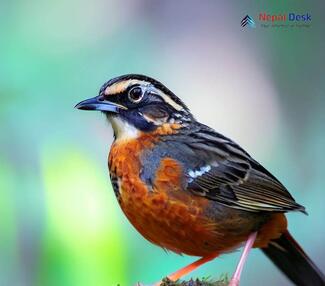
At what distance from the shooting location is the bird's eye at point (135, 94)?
2.91 meters

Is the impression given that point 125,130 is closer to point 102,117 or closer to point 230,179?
point 230,179

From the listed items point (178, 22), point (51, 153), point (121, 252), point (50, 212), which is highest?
point (178, 22)

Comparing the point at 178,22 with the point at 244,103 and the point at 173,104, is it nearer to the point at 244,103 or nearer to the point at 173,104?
the point at 244,103

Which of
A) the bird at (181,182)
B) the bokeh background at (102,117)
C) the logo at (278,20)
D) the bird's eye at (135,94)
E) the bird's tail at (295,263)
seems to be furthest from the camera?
the logo at (278,20)

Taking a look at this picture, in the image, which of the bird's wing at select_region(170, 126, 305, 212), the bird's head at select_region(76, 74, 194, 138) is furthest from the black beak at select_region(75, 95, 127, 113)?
the bird's wing at select_region(170, 126, 305, 212)

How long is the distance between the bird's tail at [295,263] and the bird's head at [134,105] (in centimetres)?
76

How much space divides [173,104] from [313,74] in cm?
152

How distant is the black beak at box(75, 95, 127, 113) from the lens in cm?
283

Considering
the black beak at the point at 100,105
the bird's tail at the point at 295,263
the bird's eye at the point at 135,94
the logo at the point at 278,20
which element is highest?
the logo at the point at 278,20

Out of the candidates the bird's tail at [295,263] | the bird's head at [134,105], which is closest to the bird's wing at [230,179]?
the bird's head at [134,105]

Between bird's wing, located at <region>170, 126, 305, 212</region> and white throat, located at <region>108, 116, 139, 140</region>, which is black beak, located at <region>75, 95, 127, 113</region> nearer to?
white throat, located at <region>108, 116, 139, 140</region>

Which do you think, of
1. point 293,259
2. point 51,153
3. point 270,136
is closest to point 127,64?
point 51,153

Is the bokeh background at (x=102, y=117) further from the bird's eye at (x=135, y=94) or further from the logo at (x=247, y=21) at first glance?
the bird's eye at (x=135, y=94)

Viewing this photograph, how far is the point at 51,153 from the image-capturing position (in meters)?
4.02
